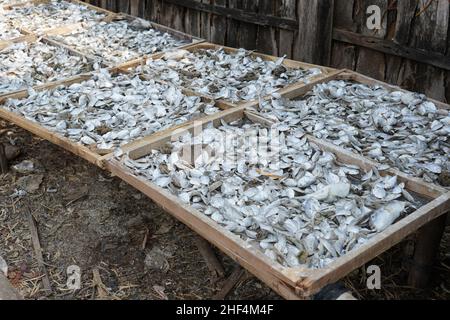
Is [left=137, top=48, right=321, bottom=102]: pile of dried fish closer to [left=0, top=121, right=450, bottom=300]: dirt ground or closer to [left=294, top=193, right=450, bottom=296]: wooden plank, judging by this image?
[left=0, top=121, right=450, bottom=300]: dirt ground

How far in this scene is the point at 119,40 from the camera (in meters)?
4.55

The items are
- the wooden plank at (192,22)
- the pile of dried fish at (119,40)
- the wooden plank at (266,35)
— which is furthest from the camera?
the wooden plank at (192,22)

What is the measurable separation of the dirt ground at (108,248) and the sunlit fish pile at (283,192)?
2.37ft

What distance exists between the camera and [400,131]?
2887 millimetres

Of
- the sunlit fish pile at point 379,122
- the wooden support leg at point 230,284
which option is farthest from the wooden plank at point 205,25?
the wooden support leg at point 230,284

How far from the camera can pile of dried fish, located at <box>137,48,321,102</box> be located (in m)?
3.46

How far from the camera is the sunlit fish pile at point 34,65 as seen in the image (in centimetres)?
384

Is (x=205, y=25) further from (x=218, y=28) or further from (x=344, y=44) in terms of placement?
(x=344, y=44)

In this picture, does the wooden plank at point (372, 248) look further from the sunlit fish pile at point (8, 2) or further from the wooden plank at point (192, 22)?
the sunlit fish pile at point (8, 2)

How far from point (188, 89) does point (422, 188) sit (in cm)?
163

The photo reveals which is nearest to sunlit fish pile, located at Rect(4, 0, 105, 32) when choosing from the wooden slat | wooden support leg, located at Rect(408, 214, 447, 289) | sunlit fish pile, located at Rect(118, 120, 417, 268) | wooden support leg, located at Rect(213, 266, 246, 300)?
the wooden slat

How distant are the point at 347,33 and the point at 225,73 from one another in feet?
2.75

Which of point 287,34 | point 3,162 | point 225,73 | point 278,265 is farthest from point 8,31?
point 278,265

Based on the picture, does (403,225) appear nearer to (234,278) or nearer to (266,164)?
(266,164)
